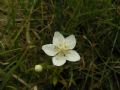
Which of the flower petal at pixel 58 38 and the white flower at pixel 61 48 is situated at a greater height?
the flower petal at pixel 58 38

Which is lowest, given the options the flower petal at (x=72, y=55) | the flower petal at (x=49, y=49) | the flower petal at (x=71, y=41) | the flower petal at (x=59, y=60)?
the flower petal at (x=59, y=60)

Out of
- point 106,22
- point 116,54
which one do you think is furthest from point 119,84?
point 106,22

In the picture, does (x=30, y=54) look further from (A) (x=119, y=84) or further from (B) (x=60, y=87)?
(A) (x=119, y=84)

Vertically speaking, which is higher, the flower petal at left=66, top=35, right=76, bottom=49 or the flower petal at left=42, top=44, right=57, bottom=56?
the flower petal at left=66, top=35, right=76, bottom=49

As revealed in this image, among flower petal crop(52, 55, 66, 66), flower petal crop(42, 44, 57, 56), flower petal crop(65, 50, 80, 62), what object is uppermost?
flower petal crop(42, 44, 57, 56)
